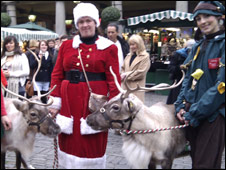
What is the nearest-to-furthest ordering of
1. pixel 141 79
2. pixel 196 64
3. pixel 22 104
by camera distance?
pixel 196 64
pixel 22 104
pixel 141 79

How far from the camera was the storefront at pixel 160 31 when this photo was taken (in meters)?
10.5

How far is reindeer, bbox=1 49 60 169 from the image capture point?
3.65 meters

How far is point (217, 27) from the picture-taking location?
9.50 ft

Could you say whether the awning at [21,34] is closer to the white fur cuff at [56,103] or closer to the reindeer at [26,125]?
the reindeer at [26,125]

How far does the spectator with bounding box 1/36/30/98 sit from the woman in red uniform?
9.87 ft

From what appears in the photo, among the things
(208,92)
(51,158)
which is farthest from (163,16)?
(208,92)

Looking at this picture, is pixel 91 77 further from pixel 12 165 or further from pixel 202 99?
pixel 12 165

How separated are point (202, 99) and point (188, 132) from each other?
742 millimetres

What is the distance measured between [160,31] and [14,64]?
7169 millimetres

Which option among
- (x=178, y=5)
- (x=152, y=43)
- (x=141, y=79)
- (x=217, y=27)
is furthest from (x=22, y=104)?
(x=178, y=5)

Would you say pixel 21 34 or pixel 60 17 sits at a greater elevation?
pixel 60 17

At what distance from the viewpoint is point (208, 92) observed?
2.70 meters

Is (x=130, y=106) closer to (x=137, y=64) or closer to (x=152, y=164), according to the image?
(x=152, y=164)

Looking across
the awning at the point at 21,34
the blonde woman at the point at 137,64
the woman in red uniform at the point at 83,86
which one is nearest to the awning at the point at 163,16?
the awning at the point at 21,34
